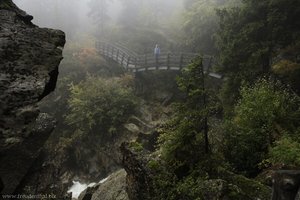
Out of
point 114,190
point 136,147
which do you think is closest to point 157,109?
point 114,190

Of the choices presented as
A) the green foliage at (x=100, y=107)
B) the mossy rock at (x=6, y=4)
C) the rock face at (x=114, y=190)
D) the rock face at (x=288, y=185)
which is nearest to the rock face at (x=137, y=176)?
the rock face at (x=114, y=190)

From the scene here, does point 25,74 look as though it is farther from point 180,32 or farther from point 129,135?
point 180,32

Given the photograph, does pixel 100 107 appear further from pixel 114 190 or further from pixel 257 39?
pixel 257 39

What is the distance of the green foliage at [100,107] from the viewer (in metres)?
23.6

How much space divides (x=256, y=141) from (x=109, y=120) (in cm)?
1223

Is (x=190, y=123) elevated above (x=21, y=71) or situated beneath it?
situated beneath

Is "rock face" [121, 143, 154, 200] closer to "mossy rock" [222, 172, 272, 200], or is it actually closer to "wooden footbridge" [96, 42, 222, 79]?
"mossy rock" [222, 172, 272, 200]

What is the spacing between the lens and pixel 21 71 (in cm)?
718

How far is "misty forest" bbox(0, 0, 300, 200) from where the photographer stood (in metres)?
8.21

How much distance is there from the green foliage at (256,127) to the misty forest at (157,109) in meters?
0.04

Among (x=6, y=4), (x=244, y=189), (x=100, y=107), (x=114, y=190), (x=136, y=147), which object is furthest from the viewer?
(x=100, y=107)

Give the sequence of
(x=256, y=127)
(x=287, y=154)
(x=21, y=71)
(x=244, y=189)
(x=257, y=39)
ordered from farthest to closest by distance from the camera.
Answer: (x=257, y=39) → (x=256, y=127) → (x=287, y=154) → (x=244, y=189) → (x=21, y=71)

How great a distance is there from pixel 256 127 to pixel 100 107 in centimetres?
1230

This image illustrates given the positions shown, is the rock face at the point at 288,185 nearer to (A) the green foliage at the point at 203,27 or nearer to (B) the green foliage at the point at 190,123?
(B) the green foliage at the point at 190,123
